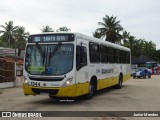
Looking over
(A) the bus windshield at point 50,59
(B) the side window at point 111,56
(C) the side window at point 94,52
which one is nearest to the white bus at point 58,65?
(A) the bus windshield at point 50,59

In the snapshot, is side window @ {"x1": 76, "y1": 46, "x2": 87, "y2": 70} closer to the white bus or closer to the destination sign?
the white bus

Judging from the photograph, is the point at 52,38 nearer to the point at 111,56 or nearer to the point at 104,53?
the point at 104,53

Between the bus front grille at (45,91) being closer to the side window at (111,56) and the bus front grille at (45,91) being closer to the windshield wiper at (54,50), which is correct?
the windshield wiper at (54,50)

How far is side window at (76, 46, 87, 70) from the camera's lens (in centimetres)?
1357

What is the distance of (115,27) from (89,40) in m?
54.3

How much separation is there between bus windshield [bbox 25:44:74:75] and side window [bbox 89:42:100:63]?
7.49 ft

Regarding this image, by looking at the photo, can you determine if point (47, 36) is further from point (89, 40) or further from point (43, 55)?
point (89, 40)

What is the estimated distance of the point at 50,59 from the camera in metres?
13.3

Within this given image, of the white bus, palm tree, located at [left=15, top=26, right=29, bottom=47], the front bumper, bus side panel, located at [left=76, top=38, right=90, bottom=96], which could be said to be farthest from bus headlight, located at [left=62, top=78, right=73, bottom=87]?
palm tree, located at [left=15, top=26, right=29, bottom=47]

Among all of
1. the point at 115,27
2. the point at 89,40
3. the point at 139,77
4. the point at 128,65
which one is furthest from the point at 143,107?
the point at 115,27

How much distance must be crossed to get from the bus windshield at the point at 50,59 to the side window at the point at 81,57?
0.37 m

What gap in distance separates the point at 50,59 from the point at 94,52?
334cm

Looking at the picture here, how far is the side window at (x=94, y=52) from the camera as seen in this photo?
15.5m

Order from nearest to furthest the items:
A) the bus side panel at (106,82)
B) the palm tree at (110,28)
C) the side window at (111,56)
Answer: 1. the bus side panel at (106,82)
2. the side window at (111,56)
3. the palm tree at (110,28)
